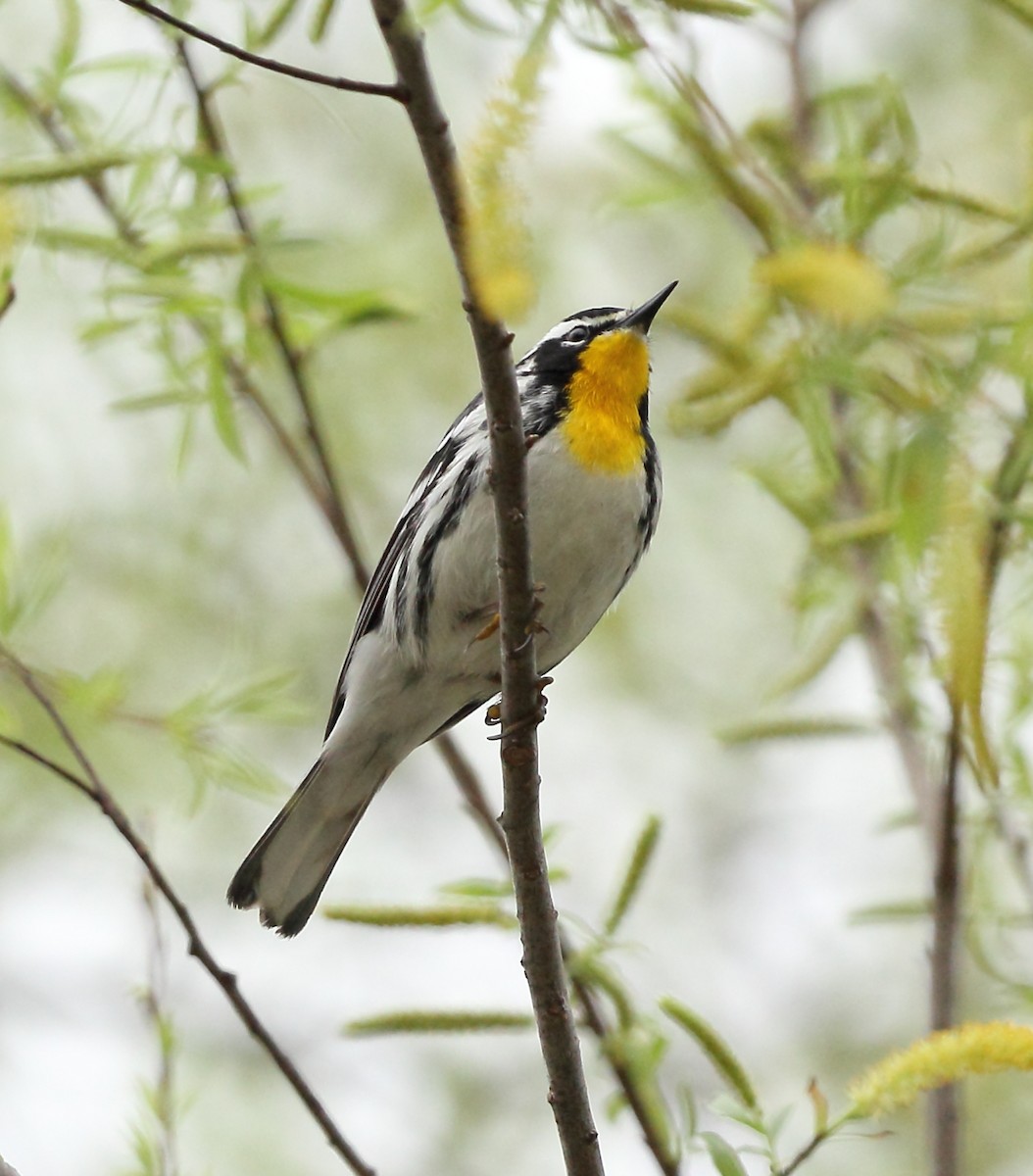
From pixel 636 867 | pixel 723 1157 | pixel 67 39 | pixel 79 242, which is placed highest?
pixel 67 39

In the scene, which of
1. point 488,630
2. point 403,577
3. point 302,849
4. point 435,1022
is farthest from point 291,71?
point 302,849

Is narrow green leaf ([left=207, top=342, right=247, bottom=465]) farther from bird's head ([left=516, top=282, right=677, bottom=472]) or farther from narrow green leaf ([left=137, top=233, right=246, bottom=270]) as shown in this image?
bird's head ([left=516, top=282, right=677, bottom=472])

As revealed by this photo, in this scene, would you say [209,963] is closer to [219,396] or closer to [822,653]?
[219,396]

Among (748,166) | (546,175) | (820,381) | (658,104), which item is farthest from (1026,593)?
(546,175)

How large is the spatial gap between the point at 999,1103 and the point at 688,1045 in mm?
1533

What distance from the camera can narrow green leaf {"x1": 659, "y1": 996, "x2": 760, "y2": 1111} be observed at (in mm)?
2584

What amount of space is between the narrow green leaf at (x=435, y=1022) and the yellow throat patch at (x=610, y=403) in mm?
1576

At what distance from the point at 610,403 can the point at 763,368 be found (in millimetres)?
1158

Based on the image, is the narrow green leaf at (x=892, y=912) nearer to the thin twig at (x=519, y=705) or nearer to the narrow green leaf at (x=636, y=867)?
the narrow green leaf at (x=636, y=867)

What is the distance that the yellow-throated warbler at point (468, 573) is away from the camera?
4.16 metres

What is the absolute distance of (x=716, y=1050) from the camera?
8.81 feet

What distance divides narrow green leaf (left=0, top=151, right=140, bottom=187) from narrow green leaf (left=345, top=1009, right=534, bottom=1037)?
1.75m

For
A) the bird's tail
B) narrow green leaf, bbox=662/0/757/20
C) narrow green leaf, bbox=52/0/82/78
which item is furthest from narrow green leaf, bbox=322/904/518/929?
narrow green leaf, bbox=52/0/82/78

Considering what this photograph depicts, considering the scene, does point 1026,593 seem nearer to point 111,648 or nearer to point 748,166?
point 748,166
